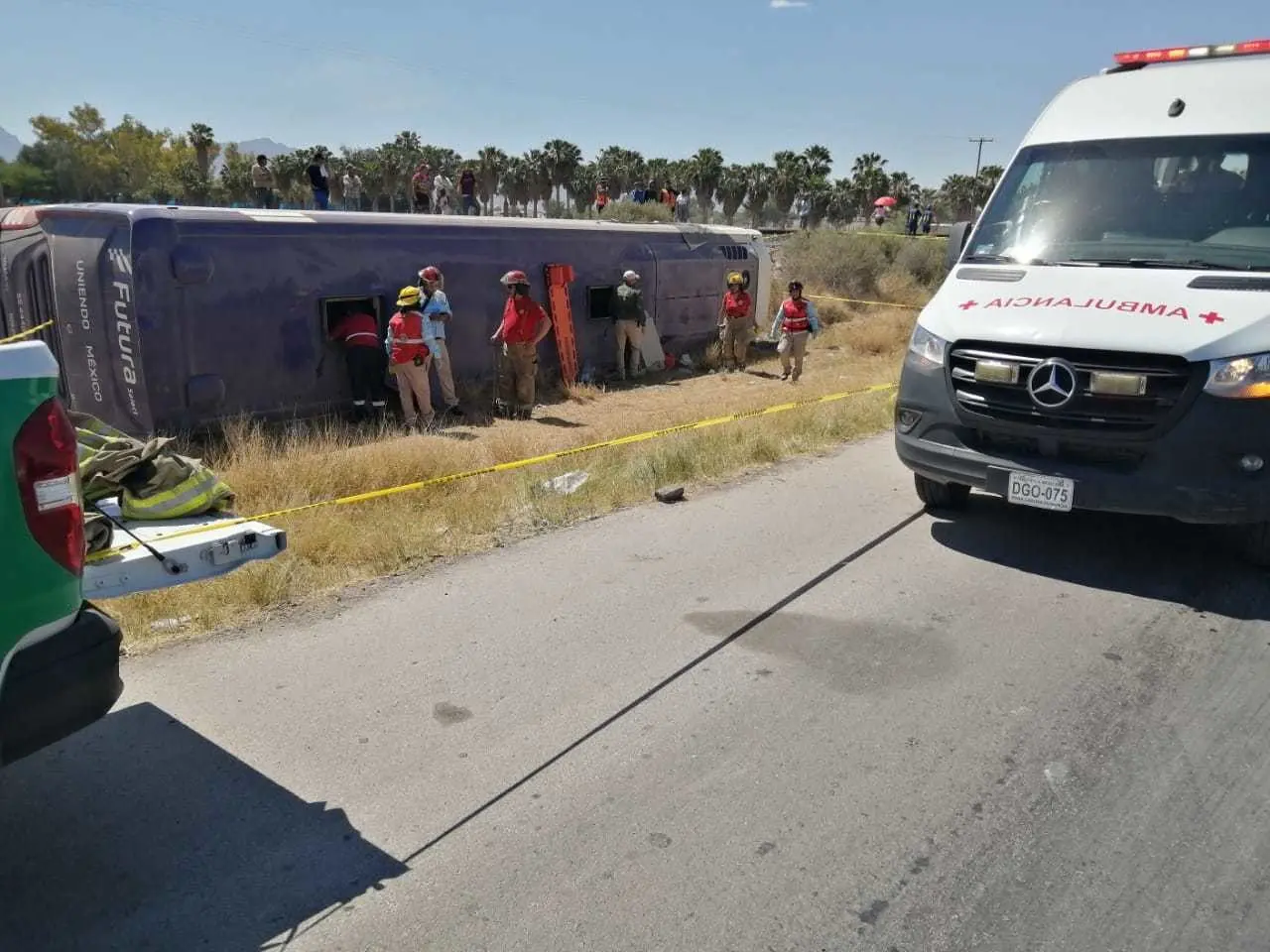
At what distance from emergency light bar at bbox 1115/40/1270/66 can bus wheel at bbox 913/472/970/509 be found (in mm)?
3134

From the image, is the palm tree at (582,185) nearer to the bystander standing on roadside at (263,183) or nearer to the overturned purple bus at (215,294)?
the bystander standing on roadside at (263,183)

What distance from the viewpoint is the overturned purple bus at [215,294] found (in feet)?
33.0

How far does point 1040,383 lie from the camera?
17.1 ft

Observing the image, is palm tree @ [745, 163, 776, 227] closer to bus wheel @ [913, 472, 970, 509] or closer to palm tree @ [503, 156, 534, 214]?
palm tree @ [503, 156, 534, 214]

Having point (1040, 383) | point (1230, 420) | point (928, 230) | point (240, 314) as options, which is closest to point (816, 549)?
point (1040, 383)

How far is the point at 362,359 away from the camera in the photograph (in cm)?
1200

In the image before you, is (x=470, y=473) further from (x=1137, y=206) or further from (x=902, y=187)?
(x=902, y=187)

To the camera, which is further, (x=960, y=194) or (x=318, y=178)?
(x=960, y=194)

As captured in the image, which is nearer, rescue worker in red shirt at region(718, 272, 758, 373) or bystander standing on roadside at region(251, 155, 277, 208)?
rescue worker in red shirt at region(718, 272, 758, 373)

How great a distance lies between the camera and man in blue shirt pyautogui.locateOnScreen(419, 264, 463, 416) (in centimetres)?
1234

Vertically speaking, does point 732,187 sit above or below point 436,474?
above

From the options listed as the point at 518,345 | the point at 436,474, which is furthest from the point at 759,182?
the point at 436,474

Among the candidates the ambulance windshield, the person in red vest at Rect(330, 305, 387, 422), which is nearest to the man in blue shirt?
the person in red vest at Rect(330, 305, 387, 422)

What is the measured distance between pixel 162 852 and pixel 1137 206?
5962mm
